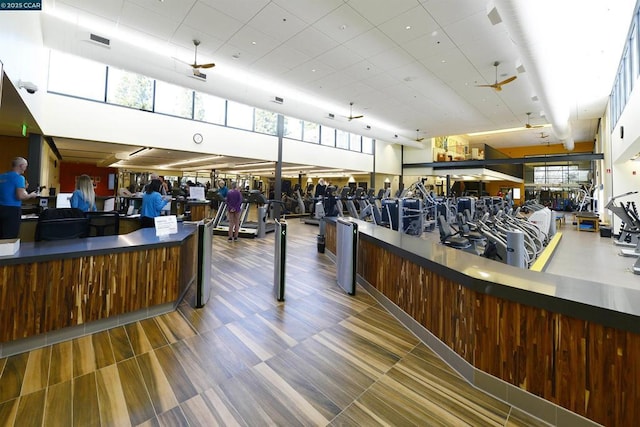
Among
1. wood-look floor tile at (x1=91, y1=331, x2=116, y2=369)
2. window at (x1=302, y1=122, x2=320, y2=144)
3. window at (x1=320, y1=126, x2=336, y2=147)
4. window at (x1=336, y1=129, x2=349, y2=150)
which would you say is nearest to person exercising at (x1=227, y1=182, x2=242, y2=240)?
wood-look floor tile at (x1=91, y1=331, x2=116, y2=369)

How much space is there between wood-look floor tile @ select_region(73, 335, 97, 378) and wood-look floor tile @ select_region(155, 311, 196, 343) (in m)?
0.55

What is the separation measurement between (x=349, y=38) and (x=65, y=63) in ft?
24.7

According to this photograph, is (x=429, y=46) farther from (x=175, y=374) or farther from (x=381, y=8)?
(x=175, y=374)

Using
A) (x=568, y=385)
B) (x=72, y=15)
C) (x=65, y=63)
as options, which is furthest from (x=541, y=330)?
(x=65, y=63)

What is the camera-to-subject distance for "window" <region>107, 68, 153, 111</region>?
836 centimetres

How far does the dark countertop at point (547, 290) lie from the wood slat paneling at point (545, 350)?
6 cm

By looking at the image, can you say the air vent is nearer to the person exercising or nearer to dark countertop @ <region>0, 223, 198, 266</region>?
the person exercising

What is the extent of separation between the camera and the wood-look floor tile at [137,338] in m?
2.45

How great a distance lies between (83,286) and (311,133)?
12468mm

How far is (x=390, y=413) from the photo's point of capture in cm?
179

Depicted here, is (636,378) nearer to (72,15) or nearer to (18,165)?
(18,165)

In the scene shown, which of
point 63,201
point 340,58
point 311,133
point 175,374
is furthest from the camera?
point 311,133

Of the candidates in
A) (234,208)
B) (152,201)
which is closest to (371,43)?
(234,208)

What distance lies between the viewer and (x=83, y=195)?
419 centimetres
